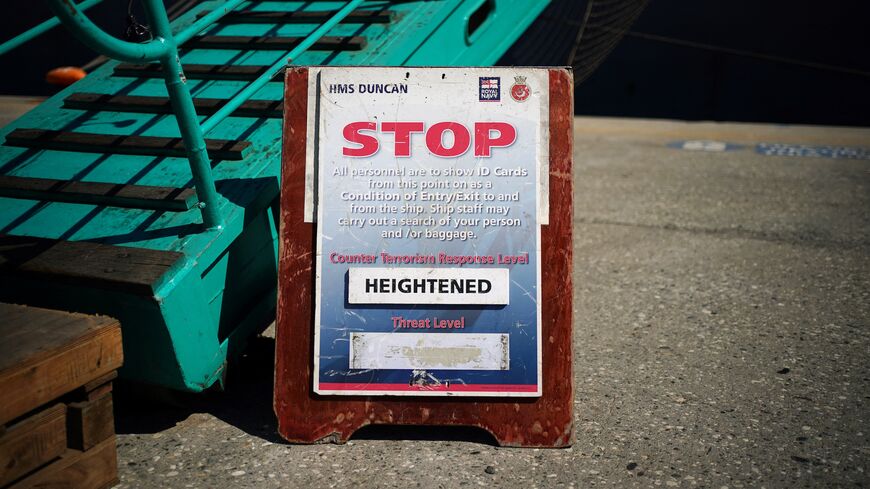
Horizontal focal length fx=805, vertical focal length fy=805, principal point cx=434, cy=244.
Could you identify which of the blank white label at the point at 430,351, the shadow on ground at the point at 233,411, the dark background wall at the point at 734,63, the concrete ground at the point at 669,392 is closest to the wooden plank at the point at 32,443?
the concrete ground at the point at 669,392

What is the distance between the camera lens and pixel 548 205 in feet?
9.91

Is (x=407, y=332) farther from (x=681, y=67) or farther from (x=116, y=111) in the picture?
(x=681, y=67)

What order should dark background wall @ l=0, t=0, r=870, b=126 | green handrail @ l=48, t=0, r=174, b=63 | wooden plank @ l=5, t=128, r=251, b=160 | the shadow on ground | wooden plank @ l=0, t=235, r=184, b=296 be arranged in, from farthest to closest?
dark background wall @ l=0, t=0, r=870, b=126 < wooden plank @ l=5, t=128, r=251, b=160 < the shadow on ground < wooden plank @ l=0, t=235, r=184, b=296 < green handrail @ l=48, t=0, r=174, b=63

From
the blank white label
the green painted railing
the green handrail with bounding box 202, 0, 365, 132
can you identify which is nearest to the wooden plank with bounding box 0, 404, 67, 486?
the green painted railing

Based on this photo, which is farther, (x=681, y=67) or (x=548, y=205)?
(x=681, y=67)

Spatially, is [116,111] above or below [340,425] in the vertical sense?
above

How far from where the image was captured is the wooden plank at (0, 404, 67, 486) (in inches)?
92.2

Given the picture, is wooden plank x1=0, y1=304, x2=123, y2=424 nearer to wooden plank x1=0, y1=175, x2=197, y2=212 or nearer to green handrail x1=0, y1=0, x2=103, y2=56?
wooden plank x1=0, y1=175, x2=197, y2=212

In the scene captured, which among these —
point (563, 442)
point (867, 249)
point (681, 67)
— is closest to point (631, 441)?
point (563, 442)

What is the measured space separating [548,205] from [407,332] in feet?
2.33

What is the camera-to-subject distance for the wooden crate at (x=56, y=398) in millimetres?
2355

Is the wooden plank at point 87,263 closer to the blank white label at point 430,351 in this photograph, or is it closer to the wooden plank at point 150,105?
the blank white label at point 430,351

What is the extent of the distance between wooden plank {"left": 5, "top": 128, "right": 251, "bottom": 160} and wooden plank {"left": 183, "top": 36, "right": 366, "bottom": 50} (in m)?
0.82

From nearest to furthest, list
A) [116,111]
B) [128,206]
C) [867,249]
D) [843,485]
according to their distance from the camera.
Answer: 1. [843,485]
2. [128,206]
3. [116,111]
4. [867,249]
